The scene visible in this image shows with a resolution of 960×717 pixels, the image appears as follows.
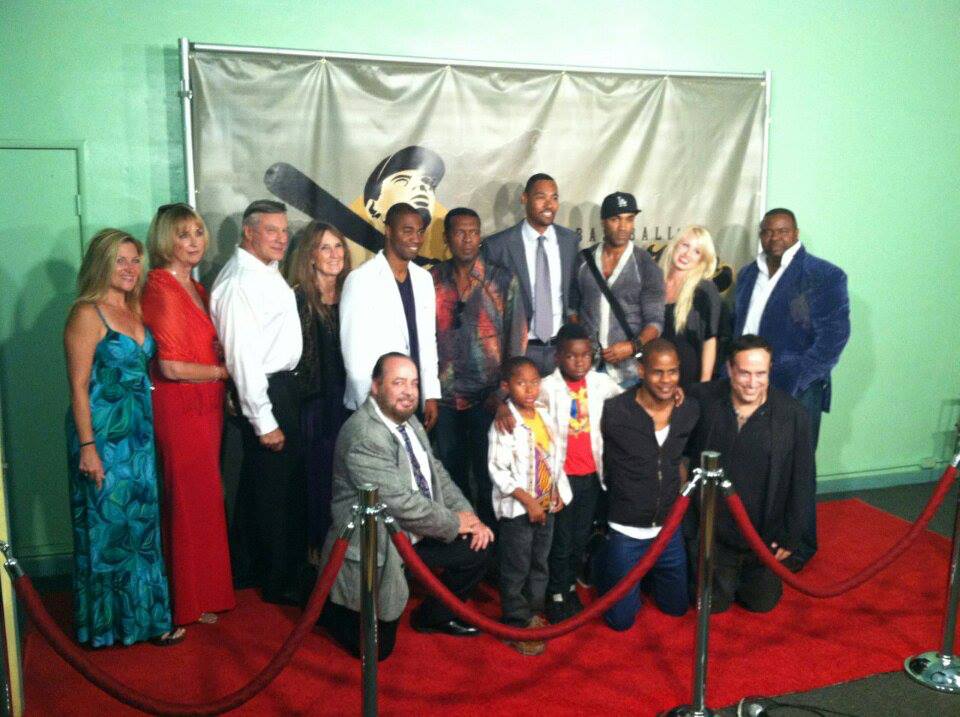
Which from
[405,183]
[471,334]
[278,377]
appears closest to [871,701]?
[471,334]

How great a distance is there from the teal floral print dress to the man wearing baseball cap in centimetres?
213

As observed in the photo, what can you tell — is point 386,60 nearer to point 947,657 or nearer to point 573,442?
point 573,442

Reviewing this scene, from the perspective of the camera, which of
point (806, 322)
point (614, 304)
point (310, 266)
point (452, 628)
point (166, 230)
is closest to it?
point (166, 230)

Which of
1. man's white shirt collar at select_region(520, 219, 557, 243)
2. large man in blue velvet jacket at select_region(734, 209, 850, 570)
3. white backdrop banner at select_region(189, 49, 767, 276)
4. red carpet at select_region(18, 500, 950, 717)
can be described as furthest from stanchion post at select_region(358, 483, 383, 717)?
large man in blue velvet jacket at select_region(734, 209, 850, 570)

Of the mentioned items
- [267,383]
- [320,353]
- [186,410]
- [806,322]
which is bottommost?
[186,410]

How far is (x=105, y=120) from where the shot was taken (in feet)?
14.8

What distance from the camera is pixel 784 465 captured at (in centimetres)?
429

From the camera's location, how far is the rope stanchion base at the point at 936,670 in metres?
3.61

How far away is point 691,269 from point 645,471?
4.65ft

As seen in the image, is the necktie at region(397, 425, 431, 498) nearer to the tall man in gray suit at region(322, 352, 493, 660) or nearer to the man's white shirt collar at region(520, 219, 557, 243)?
the tall man in gray suit at region(322, 352, 493, 660)

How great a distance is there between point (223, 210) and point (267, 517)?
156 cm

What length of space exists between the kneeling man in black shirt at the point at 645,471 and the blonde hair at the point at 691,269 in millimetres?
749

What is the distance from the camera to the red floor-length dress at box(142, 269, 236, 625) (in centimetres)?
396

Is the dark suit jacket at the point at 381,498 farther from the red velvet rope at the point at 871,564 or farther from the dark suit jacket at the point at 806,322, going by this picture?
the dark suit jacket at the point at 806,322
